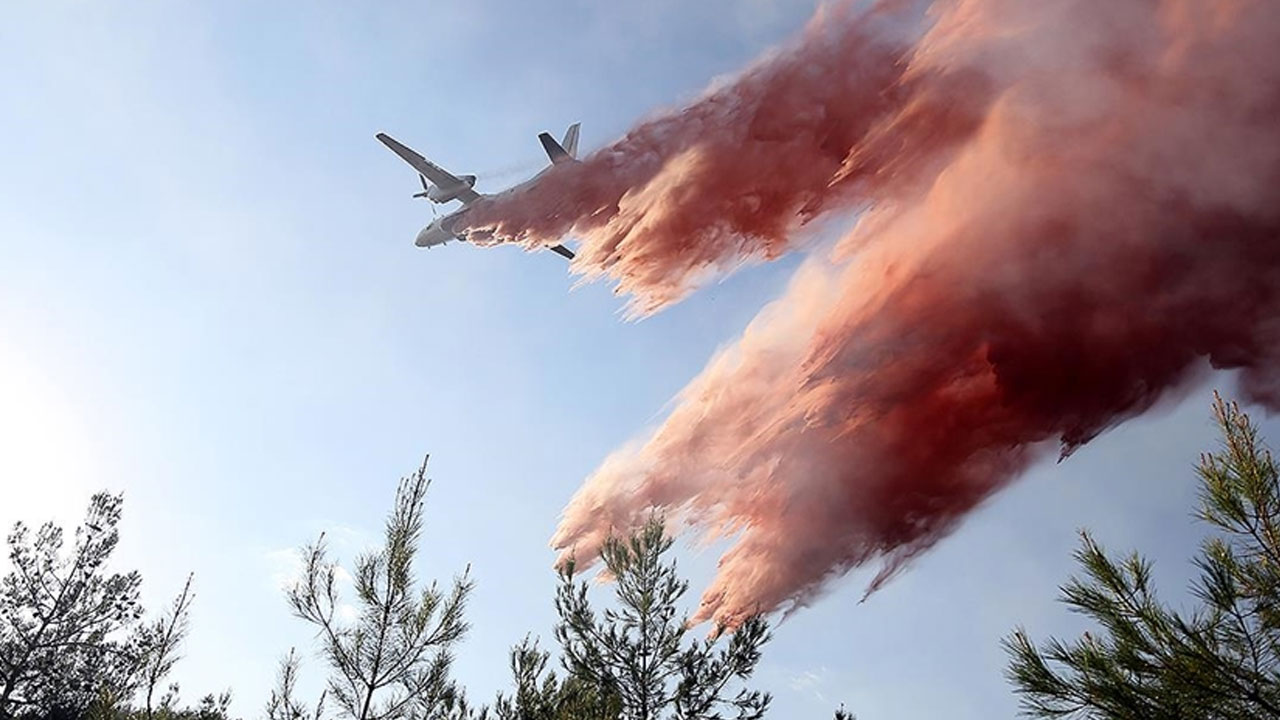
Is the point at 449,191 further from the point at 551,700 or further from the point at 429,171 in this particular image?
the point at 551,700

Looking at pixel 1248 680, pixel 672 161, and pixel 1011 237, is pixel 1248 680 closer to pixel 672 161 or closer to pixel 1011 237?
pixel 1011 237

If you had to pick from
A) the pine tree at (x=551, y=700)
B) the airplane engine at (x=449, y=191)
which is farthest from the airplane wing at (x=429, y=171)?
the pine tree at (x=551, y=700)

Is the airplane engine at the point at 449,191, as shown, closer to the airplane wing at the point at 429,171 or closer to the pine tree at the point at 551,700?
the airplane wing at the point at 429,171

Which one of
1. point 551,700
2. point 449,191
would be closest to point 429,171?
point 449,191

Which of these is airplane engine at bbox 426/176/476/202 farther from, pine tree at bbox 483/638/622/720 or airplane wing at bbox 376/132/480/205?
pine tree at bbox 483/638/622/720

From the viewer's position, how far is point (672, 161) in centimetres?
1474

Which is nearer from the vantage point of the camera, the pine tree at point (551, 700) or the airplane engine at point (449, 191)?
the pine tree at point (551, 700)

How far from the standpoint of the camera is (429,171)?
34.5 meters

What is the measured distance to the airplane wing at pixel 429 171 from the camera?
32938 millimetres

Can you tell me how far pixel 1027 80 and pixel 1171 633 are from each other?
27.2 feet

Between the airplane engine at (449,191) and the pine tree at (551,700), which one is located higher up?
the airplane engine at (449,191)

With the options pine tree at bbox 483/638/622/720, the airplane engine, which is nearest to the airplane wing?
the airplane engine

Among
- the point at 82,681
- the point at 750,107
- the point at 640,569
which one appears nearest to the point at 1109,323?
the point at 750,107

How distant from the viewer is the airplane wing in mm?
32938
